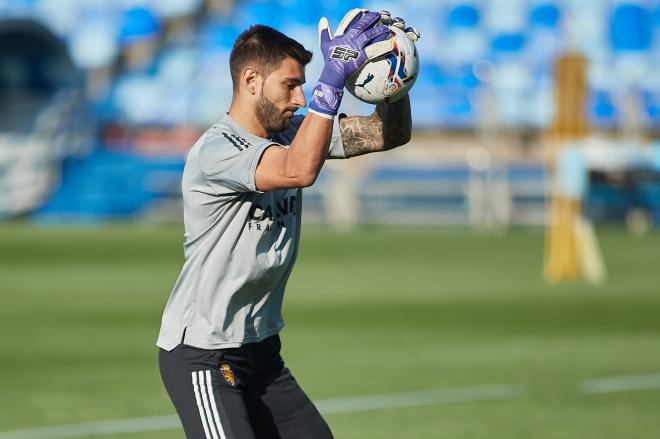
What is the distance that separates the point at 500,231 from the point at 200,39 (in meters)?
12.0

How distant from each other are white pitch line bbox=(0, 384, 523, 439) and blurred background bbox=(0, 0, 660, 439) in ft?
0.12

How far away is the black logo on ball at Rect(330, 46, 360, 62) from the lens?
15.0ft

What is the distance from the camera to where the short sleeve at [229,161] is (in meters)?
4.53

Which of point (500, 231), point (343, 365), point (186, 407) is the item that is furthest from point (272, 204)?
point (500, 231)

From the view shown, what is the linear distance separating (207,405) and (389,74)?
1.46 meters

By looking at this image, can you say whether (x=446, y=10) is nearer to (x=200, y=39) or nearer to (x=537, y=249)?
(x=200, y=39)

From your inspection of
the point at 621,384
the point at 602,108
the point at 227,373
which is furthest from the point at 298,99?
the point at 602,108

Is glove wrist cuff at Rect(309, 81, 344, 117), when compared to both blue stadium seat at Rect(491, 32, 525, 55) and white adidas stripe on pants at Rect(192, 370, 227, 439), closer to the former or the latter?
white adidas stripe on pants at Rect(192, 370, 227, 439)

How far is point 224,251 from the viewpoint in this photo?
184 inches

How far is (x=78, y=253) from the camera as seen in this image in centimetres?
2119

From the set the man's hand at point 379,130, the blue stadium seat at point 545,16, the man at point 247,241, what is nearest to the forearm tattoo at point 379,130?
the man's hand at point 379,130

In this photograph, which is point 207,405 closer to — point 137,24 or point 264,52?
point 264,52

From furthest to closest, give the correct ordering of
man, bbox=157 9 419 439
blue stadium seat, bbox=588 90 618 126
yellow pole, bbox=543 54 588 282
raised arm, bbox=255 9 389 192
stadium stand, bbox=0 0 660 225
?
blue stadium seat, bbox=588 90 618 126 < stadium stand, bbox=0 0 660 225 < yellow pole, bbox=543 54 588 282 < man, bbox=157 9 419 439 < raised arm, bbox=255 9 389 192

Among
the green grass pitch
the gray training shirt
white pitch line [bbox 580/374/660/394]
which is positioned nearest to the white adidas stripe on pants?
the gray training shirt
